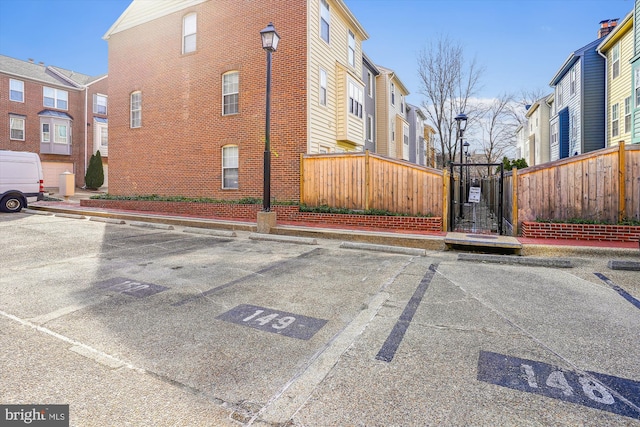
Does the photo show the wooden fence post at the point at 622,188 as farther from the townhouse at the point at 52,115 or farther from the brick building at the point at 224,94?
the townhouse at the point at 52,115

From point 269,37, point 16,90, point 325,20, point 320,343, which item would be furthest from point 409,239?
point 16,90

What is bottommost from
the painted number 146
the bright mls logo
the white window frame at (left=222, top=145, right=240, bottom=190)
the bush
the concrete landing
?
the bright mls logo

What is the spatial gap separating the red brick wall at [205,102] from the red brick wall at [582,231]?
25.0 ft

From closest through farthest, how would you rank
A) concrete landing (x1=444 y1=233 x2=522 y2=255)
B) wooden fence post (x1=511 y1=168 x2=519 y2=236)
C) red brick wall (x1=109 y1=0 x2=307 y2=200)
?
concrete landing (x1=444 y1=233 x2=522 y2=255), wooden fence post (x1=511 y1=168 x2=519 y2=236), red brick wall (x1=109 y1=0 x2=307 y2=200)

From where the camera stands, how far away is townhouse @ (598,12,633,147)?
17688 mm

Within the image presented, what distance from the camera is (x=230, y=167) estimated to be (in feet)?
49.8

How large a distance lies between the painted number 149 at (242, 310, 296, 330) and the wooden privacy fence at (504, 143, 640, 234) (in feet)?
25.0

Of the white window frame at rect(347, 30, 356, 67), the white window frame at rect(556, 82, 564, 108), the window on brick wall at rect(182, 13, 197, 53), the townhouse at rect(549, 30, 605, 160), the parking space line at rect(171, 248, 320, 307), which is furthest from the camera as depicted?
the white window frame at rect(556, 82, 564, 108)

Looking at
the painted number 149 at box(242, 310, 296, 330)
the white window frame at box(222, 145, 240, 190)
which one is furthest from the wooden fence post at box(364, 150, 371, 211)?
the painted number 149 at box(242, 310, 296, 330)

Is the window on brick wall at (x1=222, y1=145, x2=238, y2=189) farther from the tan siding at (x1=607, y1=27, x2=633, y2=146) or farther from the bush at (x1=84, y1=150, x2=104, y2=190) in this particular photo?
the bush at (x1=84, y1=150, x2=104, y2=190)

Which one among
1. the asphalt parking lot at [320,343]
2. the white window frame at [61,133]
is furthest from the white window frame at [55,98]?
the asphalt parking lot at [320,343]

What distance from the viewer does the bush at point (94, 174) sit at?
32406mm

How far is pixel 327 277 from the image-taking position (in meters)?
6.00

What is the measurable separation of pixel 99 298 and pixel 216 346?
2431mm
